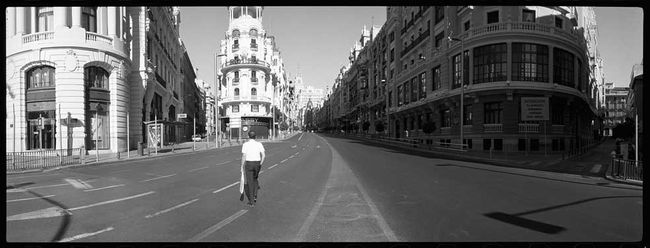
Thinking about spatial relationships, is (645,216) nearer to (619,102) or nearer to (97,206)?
(619,102)

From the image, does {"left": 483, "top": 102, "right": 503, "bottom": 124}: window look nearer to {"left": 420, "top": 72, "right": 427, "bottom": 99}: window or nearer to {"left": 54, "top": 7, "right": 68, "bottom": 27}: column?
{"left": 420, "top": 72, "right": 427, "bottom": 99}: window

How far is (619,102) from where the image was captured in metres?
2.79

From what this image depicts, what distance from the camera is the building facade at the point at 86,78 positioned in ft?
11.1

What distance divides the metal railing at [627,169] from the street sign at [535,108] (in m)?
0.78

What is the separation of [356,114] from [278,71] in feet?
116

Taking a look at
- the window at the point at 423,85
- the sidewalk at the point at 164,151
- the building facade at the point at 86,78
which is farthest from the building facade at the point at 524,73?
the window at the point at 423,85

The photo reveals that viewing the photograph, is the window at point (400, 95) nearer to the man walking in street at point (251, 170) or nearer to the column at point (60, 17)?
the man walking in street at point (251, 170)

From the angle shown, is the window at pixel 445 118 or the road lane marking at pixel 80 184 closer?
the road lane marking at pixel 80 184

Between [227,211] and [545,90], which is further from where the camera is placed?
[545,90]

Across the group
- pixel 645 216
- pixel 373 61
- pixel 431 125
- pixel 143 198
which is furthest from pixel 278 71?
pixel 373 61

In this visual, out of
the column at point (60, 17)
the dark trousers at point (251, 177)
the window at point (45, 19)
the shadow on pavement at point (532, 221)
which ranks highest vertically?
the column at point (60, 17)

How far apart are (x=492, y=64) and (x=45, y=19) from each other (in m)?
9.27

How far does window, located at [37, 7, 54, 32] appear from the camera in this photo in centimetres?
287

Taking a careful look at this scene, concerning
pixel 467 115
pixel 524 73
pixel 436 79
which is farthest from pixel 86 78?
pixel 436 79
